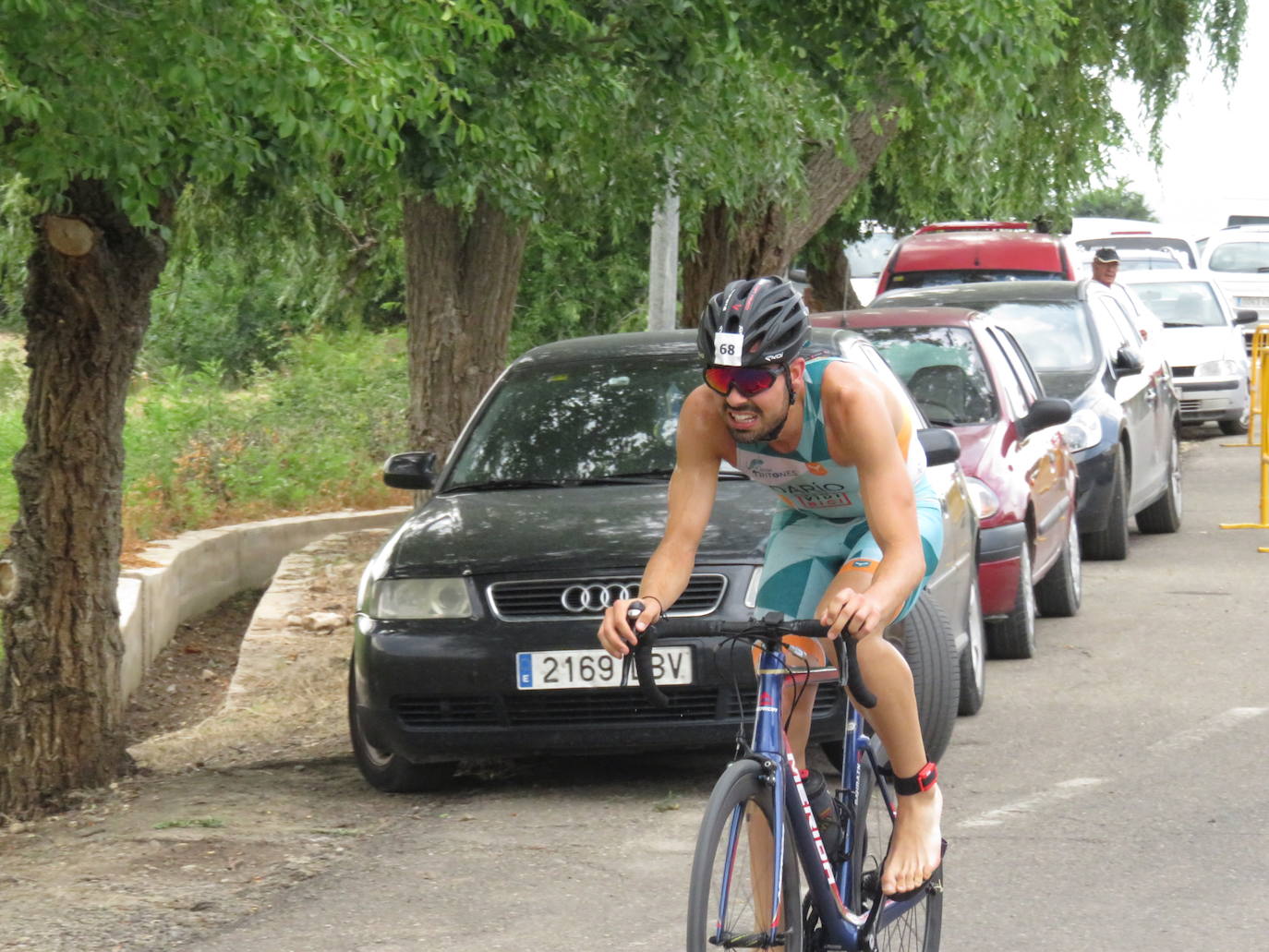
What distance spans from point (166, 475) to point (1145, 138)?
30.8 feet

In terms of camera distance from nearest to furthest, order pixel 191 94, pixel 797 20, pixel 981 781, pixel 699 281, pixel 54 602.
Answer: pixel 191 94 → pixel 981 781 → pixel 54 602 → pixel 797 20 → pixel 699 281

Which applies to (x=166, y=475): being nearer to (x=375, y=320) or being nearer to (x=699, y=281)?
(x=699, y=281)

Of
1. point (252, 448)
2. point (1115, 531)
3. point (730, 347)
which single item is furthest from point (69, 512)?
A: point (252, 448)

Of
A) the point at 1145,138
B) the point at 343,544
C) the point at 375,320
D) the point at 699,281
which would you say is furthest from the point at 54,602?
the point at 375,320

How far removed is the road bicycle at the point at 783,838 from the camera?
12.7ft

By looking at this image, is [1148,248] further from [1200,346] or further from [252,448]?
[252,448]

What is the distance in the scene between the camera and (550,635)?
667 cm

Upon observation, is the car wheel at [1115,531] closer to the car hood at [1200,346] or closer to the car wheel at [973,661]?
the car wheel at [973,661]

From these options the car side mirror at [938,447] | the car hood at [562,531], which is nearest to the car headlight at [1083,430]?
the car side mirror at [938,447]

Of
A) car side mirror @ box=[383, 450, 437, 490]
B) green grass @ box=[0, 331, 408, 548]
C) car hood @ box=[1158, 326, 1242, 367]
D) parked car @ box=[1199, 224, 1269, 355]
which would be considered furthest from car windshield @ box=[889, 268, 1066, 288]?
car side mirror @ box=[383, 450, 437, 490]

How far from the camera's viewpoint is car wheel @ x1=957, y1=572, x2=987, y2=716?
8.14 metres

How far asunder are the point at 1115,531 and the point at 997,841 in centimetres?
684

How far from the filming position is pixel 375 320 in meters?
30.3

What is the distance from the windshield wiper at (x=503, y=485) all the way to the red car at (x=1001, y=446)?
2.26 m
